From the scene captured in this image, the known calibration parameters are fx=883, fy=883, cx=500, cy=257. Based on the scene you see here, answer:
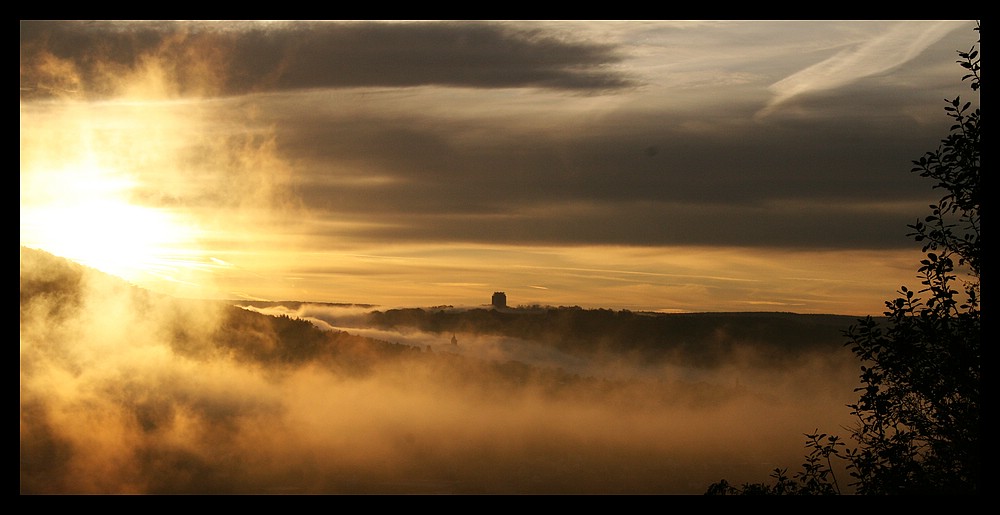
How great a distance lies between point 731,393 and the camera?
165m

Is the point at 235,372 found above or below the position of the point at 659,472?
above

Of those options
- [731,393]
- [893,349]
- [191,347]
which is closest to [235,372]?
[191,347]
